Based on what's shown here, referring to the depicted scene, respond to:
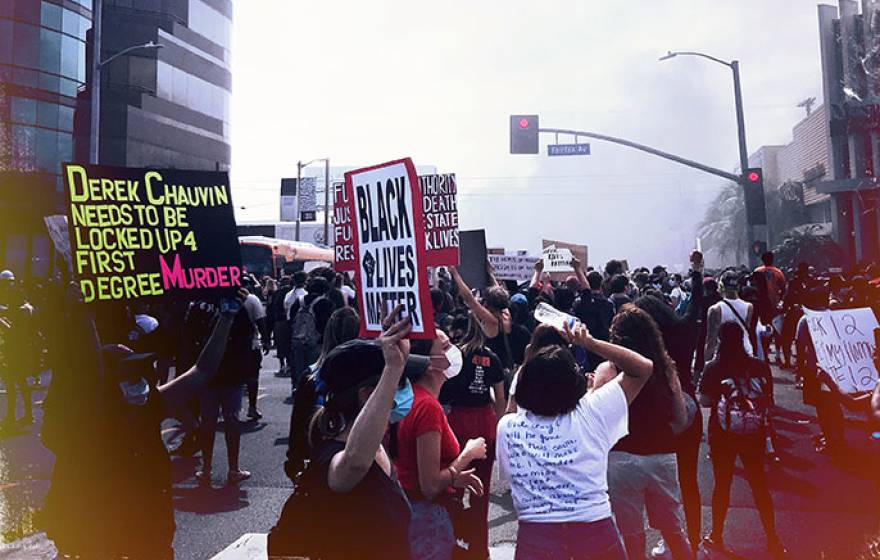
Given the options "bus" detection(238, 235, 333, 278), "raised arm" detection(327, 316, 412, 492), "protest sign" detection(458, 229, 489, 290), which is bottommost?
"raised arm" detection(327, 316, 412, 492)

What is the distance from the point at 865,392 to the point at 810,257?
98.1 ft

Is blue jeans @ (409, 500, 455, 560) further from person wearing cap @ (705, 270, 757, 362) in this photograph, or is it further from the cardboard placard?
the cardboard placard

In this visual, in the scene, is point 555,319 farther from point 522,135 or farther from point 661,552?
point 522,135

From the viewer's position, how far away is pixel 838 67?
98.6ft

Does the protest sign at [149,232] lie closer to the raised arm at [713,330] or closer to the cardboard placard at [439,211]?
the cardboard placard at [439,211]

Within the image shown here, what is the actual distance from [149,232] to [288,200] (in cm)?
5186

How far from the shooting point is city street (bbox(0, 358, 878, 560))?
4977 millimetres

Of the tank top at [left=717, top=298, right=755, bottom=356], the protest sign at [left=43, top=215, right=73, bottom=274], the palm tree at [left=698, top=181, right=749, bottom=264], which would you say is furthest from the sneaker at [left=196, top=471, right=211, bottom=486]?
the palm tree at [left=698, top=181, right=749, bottom=264]

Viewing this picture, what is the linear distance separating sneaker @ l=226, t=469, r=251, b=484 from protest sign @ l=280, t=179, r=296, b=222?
49.6 meters

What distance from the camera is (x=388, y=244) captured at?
10.7ft

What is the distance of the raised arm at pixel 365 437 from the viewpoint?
233cm

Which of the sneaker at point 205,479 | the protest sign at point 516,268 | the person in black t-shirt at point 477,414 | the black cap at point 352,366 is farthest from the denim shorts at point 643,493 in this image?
the protest sign at point 516,268

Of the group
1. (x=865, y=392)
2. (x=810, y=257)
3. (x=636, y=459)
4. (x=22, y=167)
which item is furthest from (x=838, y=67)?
(x=22, y=167)

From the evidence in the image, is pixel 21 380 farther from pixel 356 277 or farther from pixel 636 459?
pixel 636 459
